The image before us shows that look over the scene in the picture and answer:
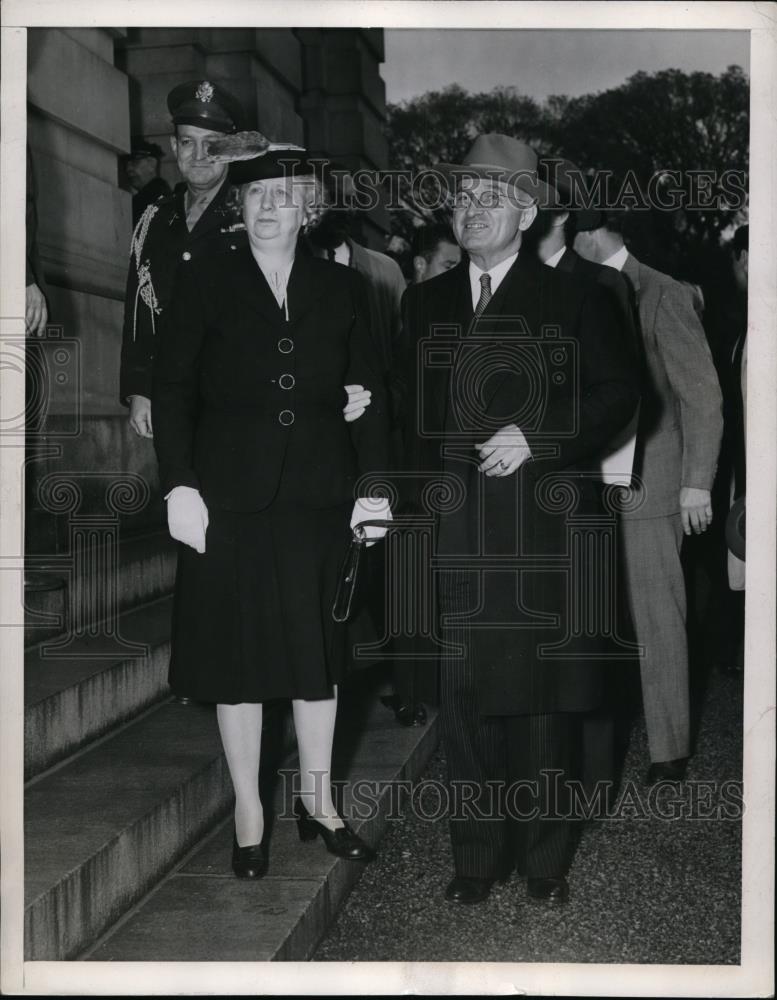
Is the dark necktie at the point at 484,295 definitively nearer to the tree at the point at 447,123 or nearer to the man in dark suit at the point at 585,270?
the man in dark suit at the point at 585,270

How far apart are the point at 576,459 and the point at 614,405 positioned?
192 millimetres

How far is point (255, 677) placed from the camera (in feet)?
13.2

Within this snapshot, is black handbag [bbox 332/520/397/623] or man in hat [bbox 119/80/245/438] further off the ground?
man in hat [bbox 119/80/245/438]

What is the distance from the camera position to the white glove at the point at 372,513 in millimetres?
4023

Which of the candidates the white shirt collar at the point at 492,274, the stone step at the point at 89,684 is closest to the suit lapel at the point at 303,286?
the white shirt collar at the point at 492,274

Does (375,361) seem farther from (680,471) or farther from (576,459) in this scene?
(680,471)

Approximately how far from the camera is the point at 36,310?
4.44m

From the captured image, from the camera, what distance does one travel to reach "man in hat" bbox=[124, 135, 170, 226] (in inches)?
253

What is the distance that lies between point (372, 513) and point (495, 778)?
885mm

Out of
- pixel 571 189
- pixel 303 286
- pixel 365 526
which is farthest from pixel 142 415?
pixel 571 189

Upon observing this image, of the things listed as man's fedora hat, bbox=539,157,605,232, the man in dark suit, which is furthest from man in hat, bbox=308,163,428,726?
man's fedora hat, bbox=539,157,605,232

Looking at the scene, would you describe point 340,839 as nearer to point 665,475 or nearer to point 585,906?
point 585,906

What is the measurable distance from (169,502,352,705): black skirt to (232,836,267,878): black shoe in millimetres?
451

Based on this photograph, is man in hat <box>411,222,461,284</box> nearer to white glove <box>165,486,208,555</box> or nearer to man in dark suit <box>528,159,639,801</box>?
man in dark suit <box>528,159,639,801</box>
